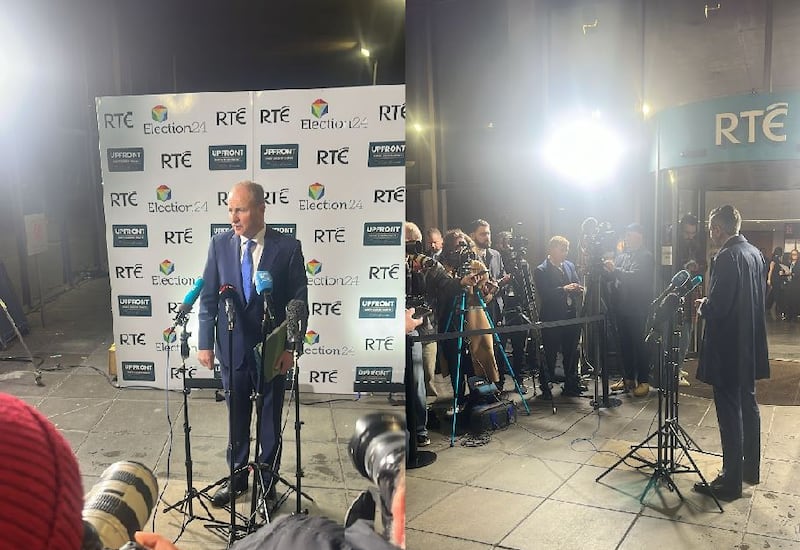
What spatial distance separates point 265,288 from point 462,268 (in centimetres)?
67

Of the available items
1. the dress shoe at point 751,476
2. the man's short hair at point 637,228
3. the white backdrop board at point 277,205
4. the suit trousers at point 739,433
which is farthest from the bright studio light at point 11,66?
the dress shoe at point 751,476

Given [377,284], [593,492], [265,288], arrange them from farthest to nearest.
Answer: [377,284] → [265,288] → [593,492]

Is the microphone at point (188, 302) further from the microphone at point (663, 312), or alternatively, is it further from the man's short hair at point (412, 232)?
the microphone at point (663, 312)

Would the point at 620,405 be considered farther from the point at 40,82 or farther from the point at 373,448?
the point at 40,82

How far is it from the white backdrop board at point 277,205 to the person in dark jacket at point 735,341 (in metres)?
0.98

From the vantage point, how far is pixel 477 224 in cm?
180

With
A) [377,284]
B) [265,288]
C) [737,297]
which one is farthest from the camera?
[377,284]

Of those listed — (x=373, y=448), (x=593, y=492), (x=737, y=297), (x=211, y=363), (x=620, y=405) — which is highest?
(x=737, y=297)

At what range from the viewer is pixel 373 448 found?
189 cm

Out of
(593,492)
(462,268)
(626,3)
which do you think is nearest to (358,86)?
(462,268)

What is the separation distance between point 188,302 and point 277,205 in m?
0.44

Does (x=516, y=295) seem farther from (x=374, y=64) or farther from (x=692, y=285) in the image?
(x=374, y=64)

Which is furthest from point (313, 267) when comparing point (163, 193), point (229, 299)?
point (163, 193)

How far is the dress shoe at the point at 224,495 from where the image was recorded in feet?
7.14
